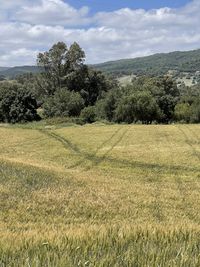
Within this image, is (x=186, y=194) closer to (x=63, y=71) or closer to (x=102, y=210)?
(x=102, y=210)

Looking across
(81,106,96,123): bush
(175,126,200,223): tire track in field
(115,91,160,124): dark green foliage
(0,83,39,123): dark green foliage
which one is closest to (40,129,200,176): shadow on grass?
(175,126,200,223): tire track in field

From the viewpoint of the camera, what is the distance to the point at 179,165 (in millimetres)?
39938

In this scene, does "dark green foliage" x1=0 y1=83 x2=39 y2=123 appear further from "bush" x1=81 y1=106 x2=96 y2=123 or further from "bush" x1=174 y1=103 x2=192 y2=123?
"bush" x1=174 y1=103 x2=192 y2=123

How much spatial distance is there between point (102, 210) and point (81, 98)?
120m

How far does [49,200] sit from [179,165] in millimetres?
24571

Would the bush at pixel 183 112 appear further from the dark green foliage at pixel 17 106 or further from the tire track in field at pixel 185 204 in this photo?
the tire track in field at pixel 185 204

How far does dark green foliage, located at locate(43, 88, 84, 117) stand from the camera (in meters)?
130

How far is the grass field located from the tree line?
70.1 meters

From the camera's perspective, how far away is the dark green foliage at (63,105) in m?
130

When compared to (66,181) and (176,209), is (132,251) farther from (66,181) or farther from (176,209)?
(66,181)

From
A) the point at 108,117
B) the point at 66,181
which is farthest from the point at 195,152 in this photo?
the point at 108,117

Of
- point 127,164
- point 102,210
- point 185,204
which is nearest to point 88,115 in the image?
point 127,164

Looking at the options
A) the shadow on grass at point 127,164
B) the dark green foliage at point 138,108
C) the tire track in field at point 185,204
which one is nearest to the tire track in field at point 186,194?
the tire track in field at point 185,204

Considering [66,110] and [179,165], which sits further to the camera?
[66,110]
